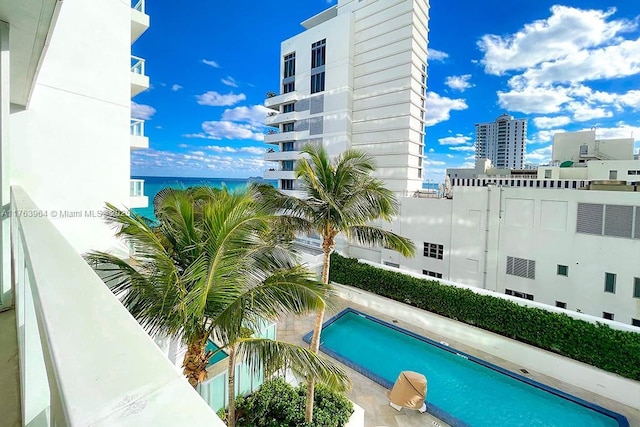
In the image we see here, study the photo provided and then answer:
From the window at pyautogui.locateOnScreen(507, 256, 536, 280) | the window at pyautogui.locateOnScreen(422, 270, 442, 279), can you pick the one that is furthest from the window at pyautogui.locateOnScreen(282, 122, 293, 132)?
the window at pyautogui.locateOnScreen(507, 256, 536, 280)

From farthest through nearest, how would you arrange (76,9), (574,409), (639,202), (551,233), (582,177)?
(582,177)
(551,233)
(639,202)
(574,409)
(76,9)

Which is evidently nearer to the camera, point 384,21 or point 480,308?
point 480,308

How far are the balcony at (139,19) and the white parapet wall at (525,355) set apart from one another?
426 inches

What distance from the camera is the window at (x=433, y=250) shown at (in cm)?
1709

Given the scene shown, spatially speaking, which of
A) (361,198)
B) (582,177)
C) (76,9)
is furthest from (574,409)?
(582,177)

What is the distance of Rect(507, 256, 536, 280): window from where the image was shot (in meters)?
14.0

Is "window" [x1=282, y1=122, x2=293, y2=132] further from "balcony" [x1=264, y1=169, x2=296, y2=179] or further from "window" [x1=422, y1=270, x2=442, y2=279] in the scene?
"window" [x1=422, y1=270, x2=442, y2=279]

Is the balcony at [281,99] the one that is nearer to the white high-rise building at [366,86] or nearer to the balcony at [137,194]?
the white high-rise building at [366,86]

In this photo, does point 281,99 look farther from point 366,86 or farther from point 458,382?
point 458,382

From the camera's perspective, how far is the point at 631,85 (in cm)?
2205

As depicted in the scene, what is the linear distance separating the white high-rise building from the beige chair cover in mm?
16291

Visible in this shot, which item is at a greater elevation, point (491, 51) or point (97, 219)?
point (491, 51)

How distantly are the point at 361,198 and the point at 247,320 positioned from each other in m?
4.58

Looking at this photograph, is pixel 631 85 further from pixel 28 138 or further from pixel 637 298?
pixel 28 138
